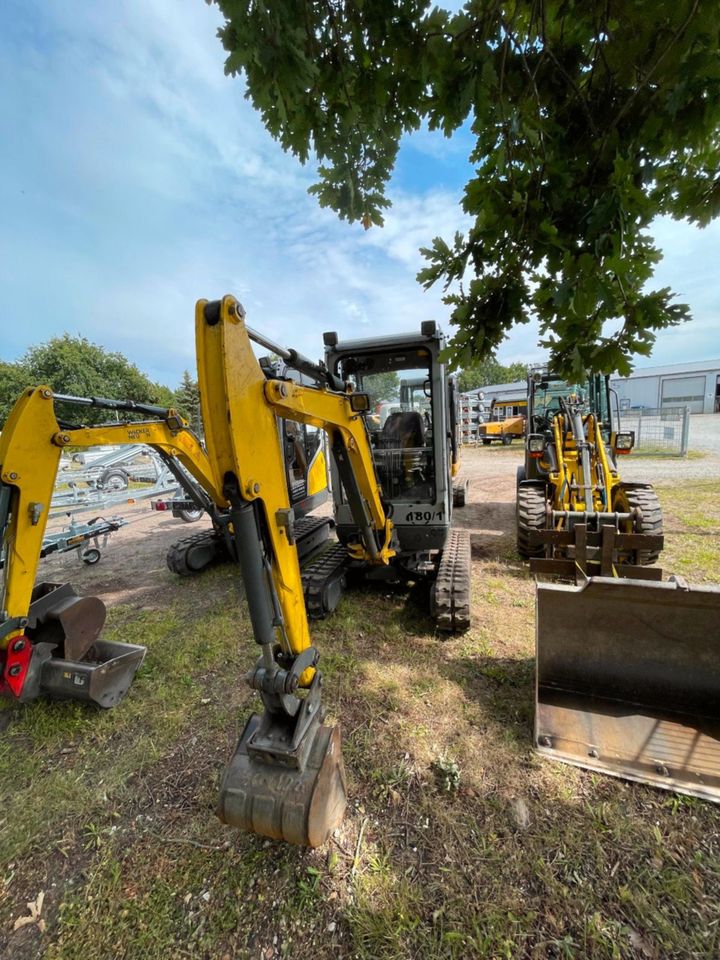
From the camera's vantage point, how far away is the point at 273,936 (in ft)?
5.74

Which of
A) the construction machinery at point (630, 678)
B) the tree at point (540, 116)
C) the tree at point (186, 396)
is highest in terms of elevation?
the tree at point (186, 396)

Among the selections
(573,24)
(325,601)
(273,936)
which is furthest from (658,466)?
(273,936)

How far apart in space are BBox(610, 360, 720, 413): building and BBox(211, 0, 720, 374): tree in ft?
157

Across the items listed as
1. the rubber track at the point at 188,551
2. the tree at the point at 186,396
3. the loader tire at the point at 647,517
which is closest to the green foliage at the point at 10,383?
the tree at the point at 186,396

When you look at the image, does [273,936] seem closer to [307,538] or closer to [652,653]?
[652,653]

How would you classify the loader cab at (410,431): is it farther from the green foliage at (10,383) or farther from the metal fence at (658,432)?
the green foliage at (10,383)

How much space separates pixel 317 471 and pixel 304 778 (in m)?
5.31

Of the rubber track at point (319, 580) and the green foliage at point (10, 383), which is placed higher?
the green foliage at point (10, 383)

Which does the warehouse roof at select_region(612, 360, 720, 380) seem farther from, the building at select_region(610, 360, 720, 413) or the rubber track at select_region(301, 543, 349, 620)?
the rubber track at select_region(301, 543, 349, 620)

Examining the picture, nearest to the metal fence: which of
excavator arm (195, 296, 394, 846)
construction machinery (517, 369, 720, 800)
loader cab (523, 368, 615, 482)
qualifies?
loader cab (523, 368, 615, 482)

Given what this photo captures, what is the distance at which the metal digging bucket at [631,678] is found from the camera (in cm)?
243

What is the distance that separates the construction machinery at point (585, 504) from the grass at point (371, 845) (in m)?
1.58

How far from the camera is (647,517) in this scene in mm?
4836

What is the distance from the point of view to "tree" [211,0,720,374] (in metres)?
1.61
